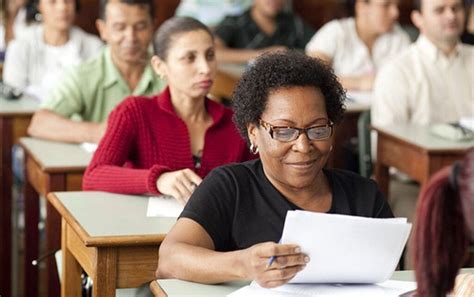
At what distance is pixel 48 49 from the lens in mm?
5344

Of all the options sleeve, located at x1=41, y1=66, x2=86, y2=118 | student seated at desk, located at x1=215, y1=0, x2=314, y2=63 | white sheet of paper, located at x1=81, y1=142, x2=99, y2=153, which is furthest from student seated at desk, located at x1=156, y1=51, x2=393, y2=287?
student seated at desk, located at x1=215, y1=0, x2=314, y2=63

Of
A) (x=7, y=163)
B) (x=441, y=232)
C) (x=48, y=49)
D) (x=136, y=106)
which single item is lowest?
(x=7, y=163)

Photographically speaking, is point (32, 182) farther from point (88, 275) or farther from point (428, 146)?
point (428, 146)

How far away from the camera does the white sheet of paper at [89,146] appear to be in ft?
12.4

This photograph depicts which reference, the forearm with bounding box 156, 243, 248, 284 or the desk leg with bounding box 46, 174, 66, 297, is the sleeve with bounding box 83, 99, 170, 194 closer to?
the desk leg with bounding box 46, 174, 66, 297

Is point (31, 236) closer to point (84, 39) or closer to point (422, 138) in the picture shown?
point (422, 138)

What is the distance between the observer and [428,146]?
4.02 m

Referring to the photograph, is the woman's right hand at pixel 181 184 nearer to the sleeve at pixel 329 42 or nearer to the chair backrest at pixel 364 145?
the chair backrest at pixel 364 145

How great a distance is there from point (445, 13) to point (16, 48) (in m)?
2.00

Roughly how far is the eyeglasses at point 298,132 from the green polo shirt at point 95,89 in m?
1.86

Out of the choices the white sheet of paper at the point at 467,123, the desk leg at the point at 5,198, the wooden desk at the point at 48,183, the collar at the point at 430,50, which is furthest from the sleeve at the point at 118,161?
the collar at the point at 430,50

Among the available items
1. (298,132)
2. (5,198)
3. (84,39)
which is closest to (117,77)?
(5,198)

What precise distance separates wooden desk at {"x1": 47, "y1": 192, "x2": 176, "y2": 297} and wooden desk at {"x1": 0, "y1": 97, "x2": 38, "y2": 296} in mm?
1422

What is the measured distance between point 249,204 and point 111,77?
1884mm
